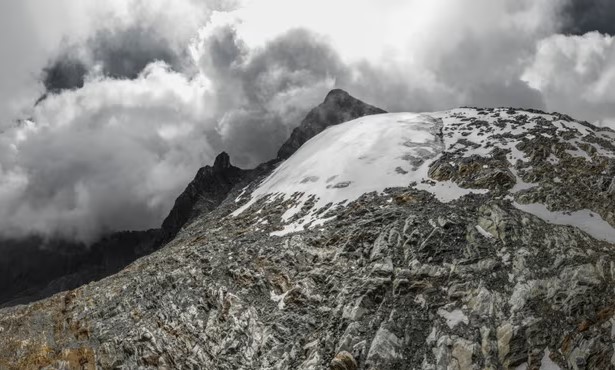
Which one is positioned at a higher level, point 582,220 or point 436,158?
point 436,158

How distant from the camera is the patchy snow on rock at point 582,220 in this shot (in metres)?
46.1

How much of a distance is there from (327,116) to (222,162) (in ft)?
118

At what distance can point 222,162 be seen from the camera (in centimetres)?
14625

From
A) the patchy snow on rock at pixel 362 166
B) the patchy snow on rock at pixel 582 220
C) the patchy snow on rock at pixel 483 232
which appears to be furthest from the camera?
the patchy snow on rock at pixel 362 166

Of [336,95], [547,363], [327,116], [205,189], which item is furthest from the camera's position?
[336,95]

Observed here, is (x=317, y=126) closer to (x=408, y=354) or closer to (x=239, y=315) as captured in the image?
(x=239, y=315)

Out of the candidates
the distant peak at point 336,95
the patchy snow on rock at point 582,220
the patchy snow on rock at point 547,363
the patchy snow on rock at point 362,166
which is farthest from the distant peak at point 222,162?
the patchy snow on rock at point 547,363

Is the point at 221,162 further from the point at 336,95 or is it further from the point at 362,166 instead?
the point at 362,166

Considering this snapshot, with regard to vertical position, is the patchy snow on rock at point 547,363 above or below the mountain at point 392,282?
below

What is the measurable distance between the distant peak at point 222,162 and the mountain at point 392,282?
73.5 meters

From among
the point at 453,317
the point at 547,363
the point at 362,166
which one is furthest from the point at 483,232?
the point at 362,166

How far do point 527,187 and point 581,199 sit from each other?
6.29 meters

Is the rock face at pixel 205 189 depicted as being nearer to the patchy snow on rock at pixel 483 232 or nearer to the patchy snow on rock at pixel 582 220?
the patchy snow on rock at pixel 483 232

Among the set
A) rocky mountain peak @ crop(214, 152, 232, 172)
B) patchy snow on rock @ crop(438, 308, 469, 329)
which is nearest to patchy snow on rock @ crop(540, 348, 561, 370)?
patchy snow on rock @ crop(438, 308, 469, 329)
